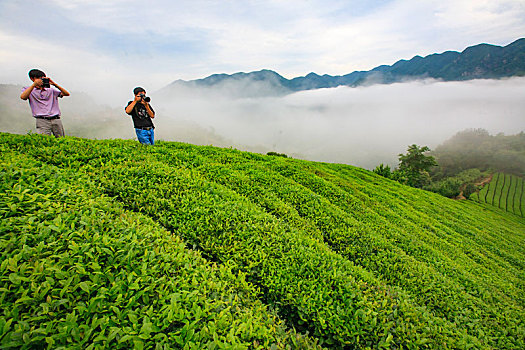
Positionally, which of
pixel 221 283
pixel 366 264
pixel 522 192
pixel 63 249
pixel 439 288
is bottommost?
pixel 522 192

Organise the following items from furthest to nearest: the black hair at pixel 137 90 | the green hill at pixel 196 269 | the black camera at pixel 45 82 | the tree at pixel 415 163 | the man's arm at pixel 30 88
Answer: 1. the tree at pixel 415 163
2. the black hair at pixel 137 90
3. the black camera at pixel 45 82
4. the man's arm at pixel 30 88
5. the green hill at pixel 196 269

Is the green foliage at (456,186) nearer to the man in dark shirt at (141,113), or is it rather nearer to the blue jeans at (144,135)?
the blue jeans at (144,135)

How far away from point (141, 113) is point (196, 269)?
7.31 m

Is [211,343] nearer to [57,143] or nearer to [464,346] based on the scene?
[464,346]

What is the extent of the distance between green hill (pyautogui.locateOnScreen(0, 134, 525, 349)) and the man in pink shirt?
2.01 m

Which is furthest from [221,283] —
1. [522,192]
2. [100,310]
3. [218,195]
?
[522,192]

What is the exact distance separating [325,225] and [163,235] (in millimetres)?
4880

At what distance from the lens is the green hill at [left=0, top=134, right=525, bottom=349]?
2541 millimetres

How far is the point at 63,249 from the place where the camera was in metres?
3.02

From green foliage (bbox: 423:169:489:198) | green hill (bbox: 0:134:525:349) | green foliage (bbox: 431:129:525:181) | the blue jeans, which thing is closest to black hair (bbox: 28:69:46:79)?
green hill (bbox: 0:134:525:349)

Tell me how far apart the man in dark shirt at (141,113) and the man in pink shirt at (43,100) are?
85.2 inches

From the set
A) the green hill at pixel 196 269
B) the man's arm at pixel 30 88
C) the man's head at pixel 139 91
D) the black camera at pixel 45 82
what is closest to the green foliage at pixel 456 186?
the green hill at pixel 196 269

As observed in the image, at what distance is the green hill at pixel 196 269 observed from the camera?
2541 mm

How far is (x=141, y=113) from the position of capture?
28.8ft
